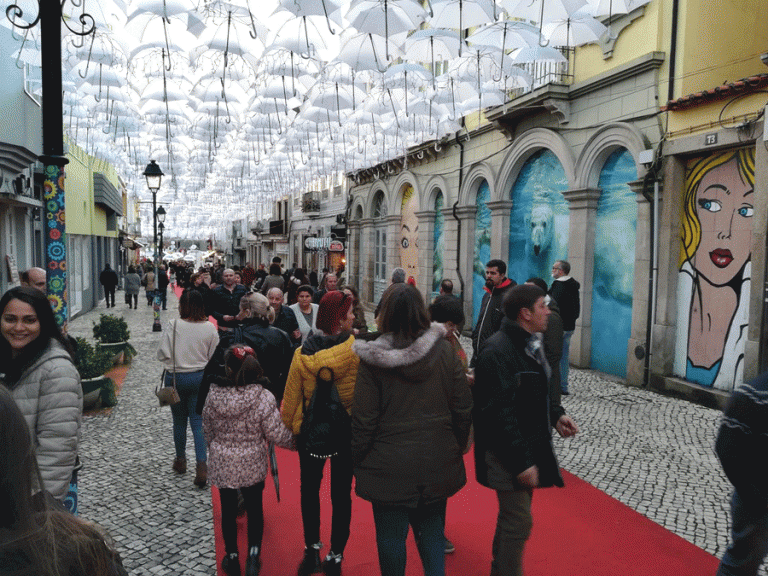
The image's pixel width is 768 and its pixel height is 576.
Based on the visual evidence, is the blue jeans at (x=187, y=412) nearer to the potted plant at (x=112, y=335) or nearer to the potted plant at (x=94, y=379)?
the potted plant at (x=94, y=379)

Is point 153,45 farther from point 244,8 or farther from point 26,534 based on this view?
point 26,534

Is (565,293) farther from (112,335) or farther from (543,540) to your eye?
(112,335)

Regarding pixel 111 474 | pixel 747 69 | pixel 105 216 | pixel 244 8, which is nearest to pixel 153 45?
pixel 244 8

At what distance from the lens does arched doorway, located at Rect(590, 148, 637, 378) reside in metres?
10.3

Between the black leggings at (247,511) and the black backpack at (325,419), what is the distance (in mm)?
659

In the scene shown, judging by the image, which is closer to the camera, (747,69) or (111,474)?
(111,474)

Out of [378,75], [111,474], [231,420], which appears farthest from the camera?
[378,75]

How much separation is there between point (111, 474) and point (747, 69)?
10.2m

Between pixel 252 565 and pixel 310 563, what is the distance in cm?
36

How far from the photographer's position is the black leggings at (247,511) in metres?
3.64

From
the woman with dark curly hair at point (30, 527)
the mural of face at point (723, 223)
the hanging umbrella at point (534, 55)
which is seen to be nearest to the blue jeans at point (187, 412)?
the woman with dark curly hair at point (30, 527)

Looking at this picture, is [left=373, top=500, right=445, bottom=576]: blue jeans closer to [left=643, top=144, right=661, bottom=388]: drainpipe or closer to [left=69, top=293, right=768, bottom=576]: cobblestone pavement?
[left=69, top=293, right=768, bottom=576]: cobblestone pavement

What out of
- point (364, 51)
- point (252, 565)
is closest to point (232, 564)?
point (252, 565)

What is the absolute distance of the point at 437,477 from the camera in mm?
2820
